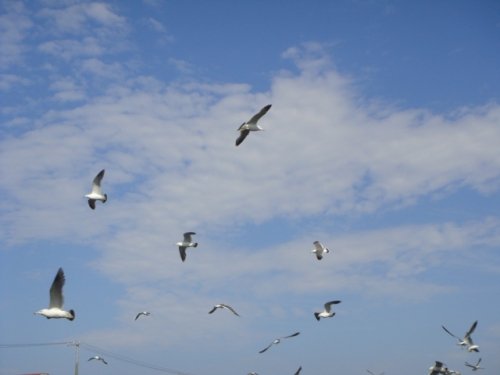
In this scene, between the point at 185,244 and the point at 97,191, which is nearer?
the point at 97,191

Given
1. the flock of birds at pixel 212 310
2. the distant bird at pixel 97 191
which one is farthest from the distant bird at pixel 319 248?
the distant bird at pixel 97 191

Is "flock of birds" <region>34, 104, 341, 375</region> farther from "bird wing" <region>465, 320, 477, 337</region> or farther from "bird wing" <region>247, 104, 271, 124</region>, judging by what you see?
"bird wing" <region>465, 320, 477, 337</region>

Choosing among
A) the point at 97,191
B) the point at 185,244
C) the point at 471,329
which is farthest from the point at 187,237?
the point at 471,329

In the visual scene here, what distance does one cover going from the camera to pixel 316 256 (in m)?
36.2

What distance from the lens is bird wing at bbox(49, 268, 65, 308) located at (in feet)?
73.8

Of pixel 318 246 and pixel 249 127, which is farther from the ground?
pixel 249 127

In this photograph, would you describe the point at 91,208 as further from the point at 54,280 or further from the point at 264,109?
the point at 264,109

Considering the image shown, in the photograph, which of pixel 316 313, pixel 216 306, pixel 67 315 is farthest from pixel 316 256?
pixel 67 315

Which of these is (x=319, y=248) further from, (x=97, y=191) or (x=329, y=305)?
(x=97, y=191)

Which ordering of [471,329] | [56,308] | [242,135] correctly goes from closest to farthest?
[56,308]
[242,135]
[471,329]

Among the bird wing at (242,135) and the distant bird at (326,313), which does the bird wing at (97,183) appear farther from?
the distant bird at (326,313)

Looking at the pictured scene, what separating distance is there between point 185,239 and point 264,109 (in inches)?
485

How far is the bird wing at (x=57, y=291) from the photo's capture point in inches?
885

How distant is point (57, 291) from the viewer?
23.2 m
